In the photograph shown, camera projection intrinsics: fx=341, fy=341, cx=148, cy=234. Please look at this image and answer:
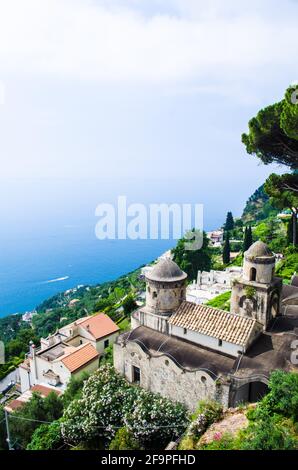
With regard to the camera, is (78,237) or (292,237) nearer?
(292,237)

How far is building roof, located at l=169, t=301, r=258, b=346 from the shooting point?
653 inches

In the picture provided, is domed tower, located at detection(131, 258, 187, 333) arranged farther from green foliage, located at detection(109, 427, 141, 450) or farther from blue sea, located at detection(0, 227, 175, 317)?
blue sea, located at detection(0, 227, 175, 317)

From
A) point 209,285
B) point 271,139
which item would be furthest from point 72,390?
point 209,285

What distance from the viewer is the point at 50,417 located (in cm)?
1944

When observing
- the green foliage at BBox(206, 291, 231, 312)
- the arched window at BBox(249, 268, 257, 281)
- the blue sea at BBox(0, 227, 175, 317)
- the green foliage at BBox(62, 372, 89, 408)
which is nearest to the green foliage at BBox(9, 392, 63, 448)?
the green foliage at BBox(62, 372, 89, 408)

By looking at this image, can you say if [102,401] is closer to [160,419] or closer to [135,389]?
[135,389]

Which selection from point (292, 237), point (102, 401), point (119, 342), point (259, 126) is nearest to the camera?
point (102, 401)

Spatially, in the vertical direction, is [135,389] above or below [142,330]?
below

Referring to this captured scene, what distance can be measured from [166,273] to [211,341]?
435 cm

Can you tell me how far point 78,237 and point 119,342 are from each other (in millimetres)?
184182

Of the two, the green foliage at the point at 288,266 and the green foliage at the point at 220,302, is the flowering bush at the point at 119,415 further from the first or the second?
the green foliage at the point at 288,266

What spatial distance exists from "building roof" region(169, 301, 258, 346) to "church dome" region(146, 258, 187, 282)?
1543mm

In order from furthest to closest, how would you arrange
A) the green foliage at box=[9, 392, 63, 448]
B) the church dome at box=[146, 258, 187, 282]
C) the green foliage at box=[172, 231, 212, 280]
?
the green foliage at box=[172, 231, 212, 280] < the church dome at box=[146, 258, 187, 282] < the green foliage at box=[9, 392, 63, 448]
